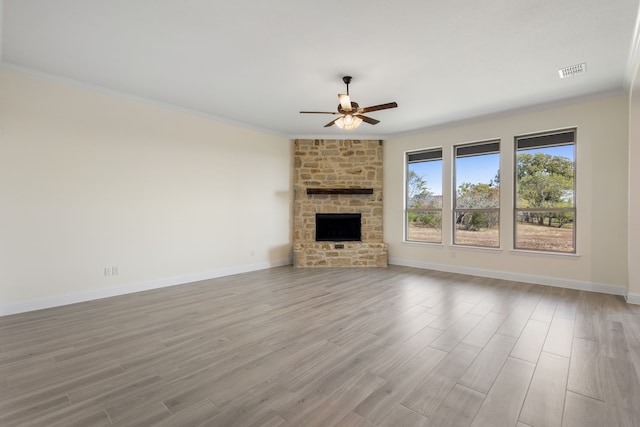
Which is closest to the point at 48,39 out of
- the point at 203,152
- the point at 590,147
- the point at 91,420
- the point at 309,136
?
the point at 203,152

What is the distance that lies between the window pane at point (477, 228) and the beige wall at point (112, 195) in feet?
13.8

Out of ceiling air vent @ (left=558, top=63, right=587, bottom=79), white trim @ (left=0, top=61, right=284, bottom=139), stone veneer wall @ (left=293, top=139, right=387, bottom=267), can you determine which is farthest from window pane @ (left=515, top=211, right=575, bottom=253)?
white trim @ (left=0, top=61, right=284, bottom=139)

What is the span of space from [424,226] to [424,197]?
2.13 ft

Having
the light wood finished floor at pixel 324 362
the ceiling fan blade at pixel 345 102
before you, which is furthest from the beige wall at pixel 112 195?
the ceiling fan blade at pixel 345 102

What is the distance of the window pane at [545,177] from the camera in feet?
15.9

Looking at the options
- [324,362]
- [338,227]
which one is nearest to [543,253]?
[338,227]

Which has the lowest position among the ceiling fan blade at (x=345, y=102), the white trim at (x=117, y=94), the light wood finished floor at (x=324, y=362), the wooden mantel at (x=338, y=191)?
the light wood finished floor at (x=324, y=362)

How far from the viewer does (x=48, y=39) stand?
3.04m

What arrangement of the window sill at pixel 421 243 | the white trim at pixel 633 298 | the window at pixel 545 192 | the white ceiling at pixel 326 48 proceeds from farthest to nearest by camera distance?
1. the window sill at pixel 421 243
2. the window at pixel 545 192
3. the white trim at pixel 633 298
4. the white ceiling at pixel 326 48

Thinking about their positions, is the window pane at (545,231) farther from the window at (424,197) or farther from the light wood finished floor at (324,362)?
the window at (424,197)

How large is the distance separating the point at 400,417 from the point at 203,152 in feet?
16.5

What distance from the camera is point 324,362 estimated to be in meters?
2.44

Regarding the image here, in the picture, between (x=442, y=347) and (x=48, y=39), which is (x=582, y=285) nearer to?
(x=442, y=347)

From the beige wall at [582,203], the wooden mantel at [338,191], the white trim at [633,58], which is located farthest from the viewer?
the wooden mantel at [338,191]
